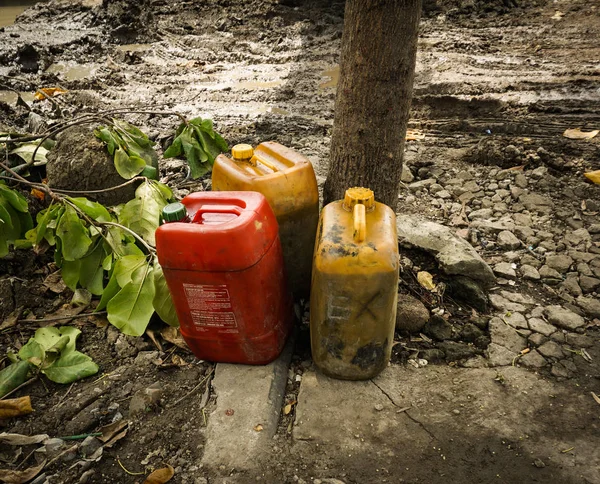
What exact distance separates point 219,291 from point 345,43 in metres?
1.34

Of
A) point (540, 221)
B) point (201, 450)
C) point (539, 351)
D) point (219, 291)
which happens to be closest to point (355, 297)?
point (219, 291)

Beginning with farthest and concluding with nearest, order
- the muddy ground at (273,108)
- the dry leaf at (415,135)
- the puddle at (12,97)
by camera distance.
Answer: the puddle at (12,97)
the dry leaf at (415,135)
the muddy ground at (273,108)

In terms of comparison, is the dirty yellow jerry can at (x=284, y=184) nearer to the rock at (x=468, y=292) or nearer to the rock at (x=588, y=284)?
the rock at (x=468, y=292)

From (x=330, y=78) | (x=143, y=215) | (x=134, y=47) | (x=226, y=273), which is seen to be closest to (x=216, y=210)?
(x=226, y=273)

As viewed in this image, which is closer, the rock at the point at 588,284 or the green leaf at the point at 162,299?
the green leaf at the point at 162,299

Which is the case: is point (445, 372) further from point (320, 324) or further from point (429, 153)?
point (429, 153)

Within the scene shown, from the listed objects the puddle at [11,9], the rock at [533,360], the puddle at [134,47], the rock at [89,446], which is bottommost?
the rock at [89,446]

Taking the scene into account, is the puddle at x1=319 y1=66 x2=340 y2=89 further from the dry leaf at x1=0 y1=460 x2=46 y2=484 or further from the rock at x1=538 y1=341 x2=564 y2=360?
the dry leaf at x1=0 y1=460 x2=46 y2=484

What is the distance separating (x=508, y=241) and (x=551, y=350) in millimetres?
876

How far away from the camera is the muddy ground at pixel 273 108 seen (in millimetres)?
1898

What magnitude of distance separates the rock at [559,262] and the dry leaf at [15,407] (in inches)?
114

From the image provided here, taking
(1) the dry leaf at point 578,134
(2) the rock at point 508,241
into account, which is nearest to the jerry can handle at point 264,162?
(2) the rock at point 508,241

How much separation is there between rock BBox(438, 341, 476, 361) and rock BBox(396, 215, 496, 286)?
1.44 ft

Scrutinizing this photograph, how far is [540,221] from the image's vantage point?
3.02 metres
